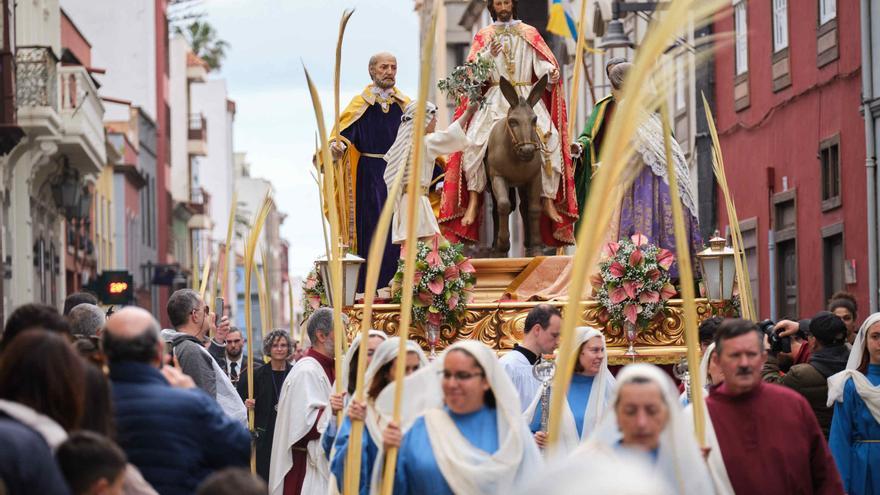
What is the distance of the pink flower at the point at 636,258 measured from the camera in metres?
14.5

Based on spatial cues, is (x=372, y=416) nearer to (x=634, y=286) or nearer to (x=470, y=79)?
(x=634, y=286)

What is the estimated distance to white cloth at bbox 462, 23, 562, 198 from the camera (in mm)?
→ 15891

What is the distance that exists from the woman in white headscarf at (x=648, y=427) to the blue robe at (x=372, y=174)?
971cm

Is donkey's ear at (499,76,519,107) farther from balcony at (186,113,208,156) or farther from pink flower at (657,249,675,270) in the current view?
balcony at (186,113,208,156)

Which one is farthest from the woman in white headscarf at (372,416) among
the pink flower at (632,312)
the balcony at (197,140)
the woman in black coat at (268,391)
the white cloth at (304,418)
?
the balcony at (197,140)

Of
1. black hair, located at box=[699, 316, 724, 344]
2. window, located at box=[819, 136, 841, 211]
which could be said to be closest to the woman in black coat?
black hair, located at box=[699, 316, 724, 344]

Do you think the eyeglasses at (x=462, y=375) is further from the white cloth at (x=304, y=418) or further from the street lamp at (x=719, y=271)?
the street lamp at (x=719, y=271)

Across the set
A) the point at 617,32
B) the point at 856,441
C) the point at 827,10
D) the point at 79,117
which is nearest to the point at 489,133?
the point at 856,441

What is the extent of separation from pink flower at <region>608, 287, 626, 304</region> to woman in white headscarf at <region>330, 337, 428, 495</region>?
5.61 metres

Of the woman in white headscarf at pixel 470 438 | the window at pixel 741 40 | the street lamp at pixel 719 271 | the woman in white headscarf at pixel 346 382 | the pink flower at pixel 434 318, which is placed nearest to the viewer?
the woman in white headscarf at pixel 470 438

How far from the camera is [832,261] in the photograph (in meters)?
24.1

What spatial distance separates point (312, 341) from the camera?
1190 cm

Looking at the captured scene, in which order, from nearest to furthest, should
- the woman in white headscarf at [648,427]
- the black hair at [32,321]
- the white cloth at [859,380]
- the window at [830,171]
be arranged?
1. the woman in white headscarf at [648,427]
2. the black hair at [32,321]
3. the white cloth at [859,380]
4. the window at [830,171]

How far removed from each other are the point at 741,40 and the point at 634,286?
13863 mm
